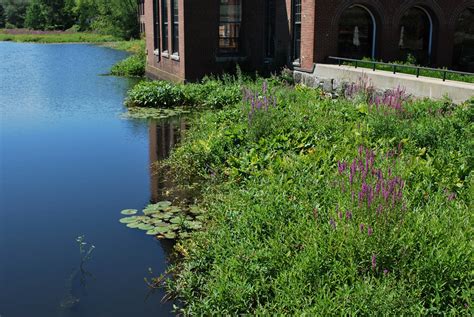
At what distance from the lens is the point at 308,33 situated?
63.7ft

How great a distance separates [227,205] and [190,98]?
1205 centimetres

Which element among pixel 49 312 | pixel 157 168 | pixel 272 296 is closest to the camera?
pixel 272 296

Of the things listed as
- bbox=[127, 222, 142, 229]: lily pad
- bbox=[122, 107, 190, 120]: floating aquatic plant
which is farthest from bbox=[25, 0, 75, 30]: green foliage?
bbox=[127, 222, 142, 229]: lily pad

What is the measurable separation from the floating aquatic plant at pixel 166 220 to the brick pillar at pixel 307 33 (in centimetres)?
1173

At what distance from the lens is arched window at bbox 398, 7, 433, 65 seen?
20453mm

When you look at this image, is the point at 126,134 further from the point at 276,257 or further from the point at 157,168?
the point at 276,257

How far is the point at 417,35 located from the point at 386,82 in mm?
6994

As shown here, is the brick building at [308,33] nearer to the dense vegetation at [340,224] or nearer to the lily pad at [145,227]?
the dense vegetation at [340,224]

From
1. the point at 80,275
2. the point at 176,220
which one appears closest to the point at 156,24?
the point at 176,220

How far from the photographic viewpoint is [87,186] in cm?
1005

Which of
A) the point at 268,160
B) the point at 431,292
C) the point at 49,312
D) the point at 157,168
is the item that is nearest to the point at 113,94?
the point at 157,168

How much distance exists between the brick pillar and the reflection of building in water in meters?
5.77

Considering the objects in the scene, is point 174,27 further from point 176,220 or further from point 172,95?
point 176,220

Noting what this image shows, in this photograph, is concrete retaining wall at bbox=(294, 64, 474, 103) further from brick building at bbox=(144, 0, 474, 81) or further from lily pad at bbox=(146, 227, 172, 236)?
lily pad at bbox=(146, 227, 172, 236)
